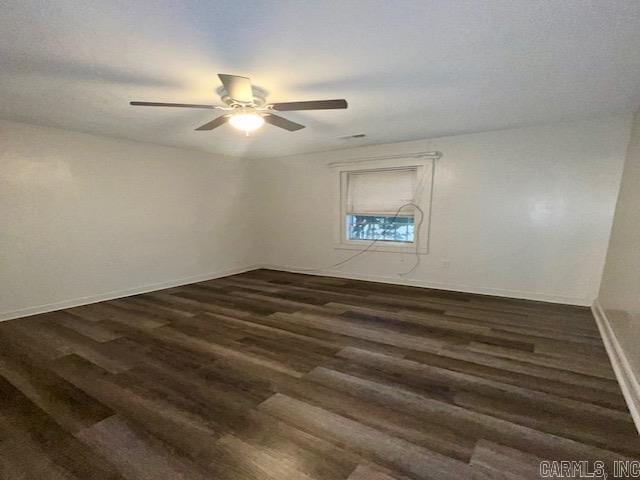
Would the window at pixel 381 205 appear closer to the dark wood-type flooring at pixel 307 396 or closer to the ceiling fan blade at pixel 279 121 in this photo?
the dark wood-type flooring at pixel 307 396

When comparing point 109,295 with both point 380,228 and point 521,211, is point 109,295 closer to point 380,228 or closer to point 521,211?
point 380,228

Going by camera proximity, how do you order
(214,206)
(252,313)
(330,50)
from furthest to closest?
1. (214,206)
2. (252,313)
3. (330,50)

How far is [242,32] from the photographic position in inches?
66.2

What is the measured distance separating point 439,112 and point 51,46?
3213 millimetres

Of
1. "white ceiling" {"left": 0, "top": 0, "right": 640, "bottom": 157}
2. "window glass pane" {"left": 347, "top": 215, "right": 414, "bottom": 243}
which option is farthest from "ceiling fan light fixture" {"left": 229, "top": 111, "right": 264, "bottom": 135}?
"window glass pane" {"left": 347, "top": 215, "right": 414, "bottom": 243}

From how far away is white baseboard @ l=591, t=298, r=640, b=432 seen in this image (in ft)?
5.48

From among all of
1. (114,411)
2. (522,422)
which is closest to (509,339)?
(522,422)

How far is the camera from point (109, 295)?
13.1 ft

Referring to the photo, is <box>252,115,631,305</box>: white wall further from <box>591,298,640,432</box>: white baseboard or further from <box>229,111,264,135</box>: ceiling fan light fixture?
<box>229,111,264,135</box>: ceiling fan light fixture

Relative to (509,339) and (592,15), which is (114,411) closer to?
(509,339)

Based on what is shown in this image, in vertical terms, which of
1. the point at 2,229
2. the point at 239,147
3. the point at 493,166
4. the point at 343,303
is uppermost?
the point at 239,147

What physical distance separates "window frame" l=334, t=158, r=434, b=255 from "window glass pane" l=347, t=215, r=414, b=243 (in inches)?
3.0

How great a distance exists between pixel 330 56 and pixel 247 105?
0.82 meters

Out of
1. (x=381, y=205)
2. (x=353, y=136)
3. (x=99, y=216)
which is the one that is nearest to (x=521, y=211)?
(x=381, y=205)
